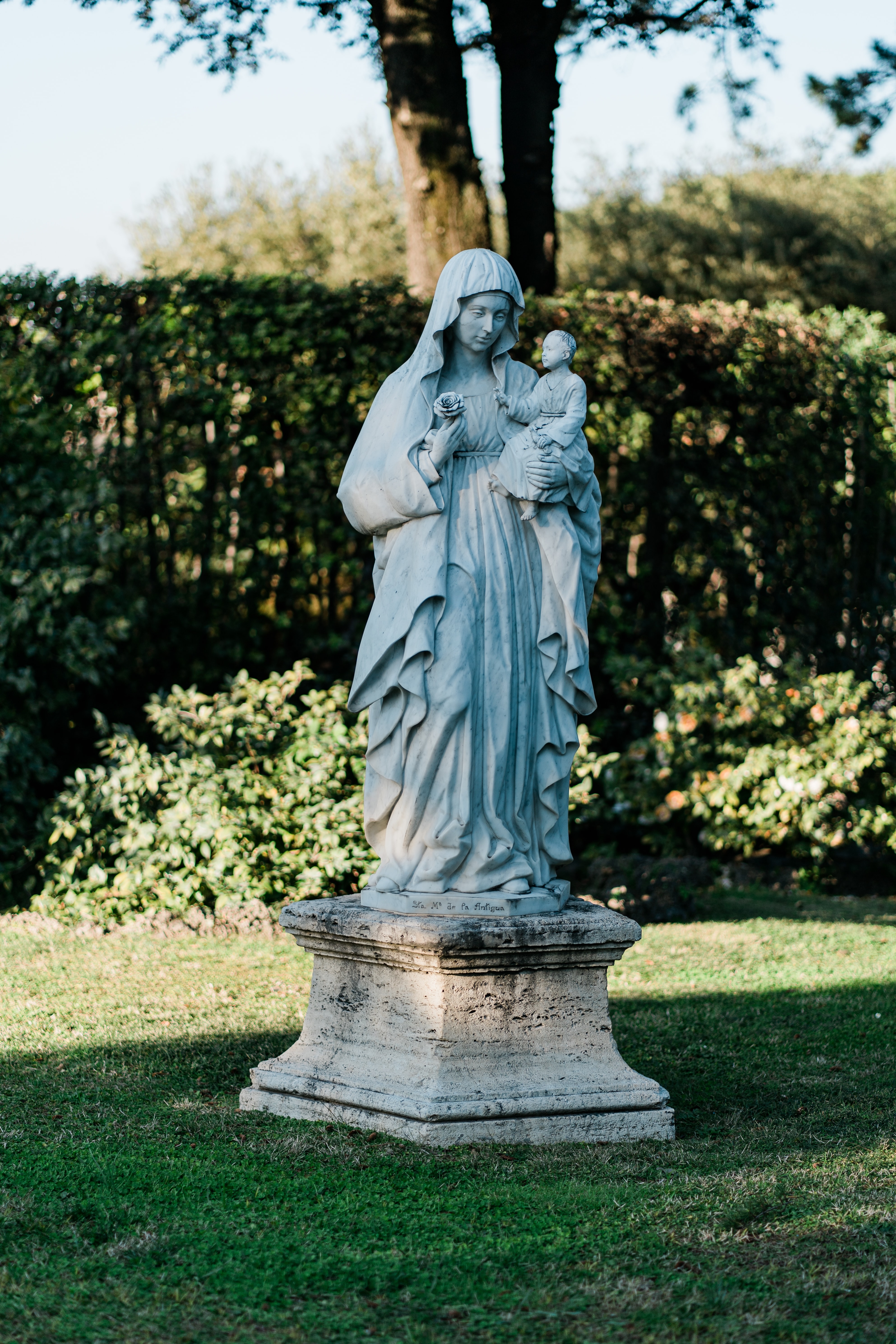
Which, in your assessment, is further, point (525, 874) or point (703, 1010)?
point (703, 1010)

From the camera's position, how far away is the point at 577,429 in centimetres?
421

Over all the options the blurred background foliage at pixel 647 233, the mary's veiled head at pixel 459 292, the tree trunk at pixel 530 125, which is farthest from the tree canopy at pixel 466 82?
the blurred background foliage at pixel 647 233

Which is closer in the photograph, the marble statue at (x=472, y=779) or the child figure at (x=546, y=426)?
the marble statue at (x=472, y=779)

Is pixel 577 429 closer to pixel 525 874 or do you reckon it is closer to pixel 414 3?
pixel 525 874

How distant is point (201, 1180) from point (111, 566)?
5.37m

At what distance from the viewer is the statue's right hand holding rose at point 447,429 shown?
13.5 feet

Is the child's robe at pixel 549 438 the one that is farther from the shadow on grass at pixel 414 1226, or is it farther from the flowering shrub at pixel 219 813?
the flowering shrub at pixel 219 813

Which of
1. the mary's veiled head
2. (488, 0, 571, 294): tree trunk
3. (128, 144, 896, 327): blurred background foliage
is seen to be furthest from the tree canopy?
(128, 144, 896, 327): blurred background foliage

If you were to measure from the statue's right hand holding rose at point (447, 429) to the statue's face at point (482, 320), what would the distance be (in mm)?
217

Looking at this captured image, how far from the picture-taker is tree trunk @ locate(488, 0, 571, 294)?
385 inches

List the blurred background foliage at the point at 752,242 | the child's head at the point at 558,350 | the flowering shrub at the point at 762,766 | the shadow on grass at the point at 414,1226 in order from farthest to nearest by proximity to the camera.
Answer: the blurred background foliage at the point at 752,242 → the flowering shrub at the point at 762,766 → the child's head at the point at 558,350 → the shadow on grass at the point at 414,1226

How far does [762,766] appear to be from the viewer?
8.60 metres

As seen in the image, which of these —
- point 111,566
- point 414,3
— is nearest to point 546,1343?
point 111,566

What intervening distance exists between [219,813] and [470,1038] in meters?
3.58
